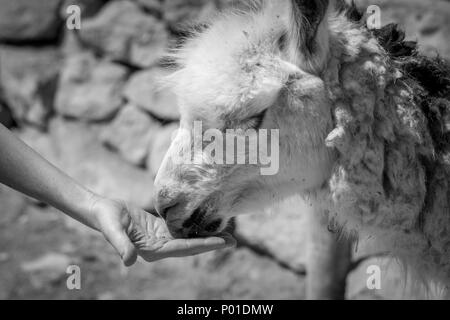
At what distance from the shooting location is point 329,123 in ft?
6.55

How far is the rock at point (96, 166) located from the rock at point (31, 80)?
20 cm

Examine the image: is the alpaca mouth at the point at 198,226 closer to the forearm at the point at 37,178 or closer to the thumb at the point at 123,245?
the thumb at the point at 123,245

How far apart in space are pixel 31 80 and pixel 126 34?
1111 mm

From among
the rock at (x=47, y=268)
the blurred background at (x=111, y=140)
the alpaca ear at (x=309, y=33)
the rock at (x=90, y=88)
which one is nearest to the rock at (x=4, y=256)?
the blurred background at (x=111, y=140)

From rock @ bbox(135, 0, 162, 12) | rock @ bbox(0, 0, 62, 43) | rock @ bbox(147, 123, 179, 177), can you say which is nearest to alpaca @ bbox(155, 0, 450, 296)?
rock @ bbox(147, 123, 179, 177)

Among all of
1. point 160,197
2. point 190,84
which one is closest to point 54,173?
point 160,197

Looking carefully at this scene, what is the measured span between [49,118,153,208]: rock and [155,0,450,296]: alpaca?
2.80 metres

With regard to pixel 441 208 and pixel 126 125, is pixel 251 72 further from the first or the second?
pixel 126 125

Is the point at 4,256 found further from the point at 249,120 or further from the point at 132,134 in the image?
the point at 249,120

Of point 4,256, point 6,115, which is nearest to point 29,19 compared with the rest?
point 6,115

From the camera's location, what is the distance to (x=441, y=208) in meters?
2.04

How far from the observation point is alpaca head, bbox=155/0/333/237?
1.97 meters

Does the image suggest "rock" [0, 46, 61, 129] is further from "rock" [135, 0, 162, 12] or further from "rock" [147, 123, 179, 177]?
"rock" [147, 123, 179, 177]
